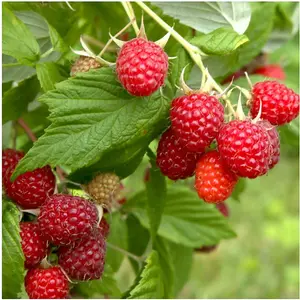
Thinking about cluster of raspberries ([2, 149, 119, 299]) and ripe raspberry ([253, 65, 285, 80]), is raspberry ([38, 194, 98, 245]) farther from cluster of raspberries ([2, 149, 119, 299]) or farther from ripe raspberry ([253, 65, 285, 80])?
ripe raspberry ([253, 65, 285, 80])

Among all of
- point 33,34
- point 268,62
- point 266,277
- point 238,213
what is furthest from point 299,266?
point 33,34

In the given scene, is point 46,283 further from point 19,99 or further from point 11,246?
point 19,99

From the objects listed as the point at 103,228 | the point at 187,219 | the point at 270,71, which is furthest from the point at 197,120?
the point at 270,71

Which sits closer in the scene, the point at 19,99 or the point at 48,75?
the point at 48,75

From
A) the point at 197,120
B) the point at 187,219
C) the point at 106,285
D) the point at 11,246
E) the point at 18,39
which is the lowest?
the point at 187,219

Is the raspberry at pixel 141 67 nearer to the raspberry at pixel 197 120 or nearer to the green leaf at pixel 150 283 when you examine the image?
the raspberry at pixel 197 120

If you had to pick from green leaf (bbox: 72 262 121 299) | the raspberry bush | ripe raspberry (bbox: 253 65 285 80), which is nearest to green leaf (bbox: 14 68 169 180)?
the raspberry bush
